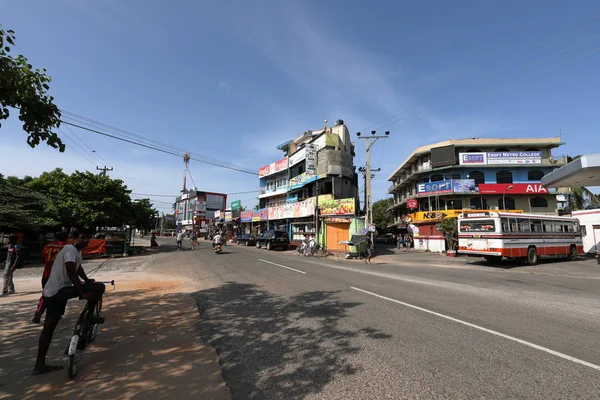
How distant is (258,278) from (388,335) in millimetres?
7189

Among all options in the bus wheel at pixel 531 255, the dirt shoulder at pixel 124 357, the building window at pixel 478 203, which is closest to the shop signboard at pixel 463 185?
the building window at pixel 478 203

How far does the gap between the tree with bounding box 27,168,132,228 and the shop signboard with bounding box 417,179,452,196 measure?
32995mm

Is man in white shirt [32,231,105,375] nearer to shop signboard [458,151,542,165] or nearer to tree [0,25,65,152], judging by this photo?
tree [0,25,65,152]

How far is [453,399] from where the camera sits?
321 centimetres

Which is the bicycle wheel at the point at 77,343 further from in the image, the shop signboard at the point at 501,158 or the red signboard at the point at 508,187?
the shop signboard at the point at 501,158

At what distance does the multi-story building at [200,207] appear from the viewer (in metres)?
Answer: 79.8

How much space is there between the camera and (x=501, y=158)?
37438 mm

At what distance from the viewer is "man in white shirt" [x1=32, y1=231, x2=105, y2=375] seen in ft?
13.4

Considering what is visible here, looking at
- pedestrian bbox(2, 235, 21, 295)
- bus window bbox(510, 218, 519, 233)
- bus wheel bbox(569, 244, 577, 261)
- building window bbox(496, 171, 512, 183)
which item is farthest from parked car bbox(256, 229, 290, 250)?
building window bbox(496, 171, 512, 183)

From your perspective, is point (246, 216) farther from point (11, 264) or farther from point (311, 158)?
point (11, 264)

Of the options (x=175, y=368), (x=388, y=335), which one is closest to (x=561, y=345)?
(x=388, y=335)

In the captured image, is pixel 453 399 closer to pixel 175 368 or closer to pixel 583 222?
pixel 175 368

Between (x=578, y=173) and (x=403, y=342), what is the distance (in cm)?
2066

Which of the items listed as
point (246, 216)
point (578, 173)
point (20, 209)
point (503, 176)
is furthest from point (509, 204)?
point (20, 209)
